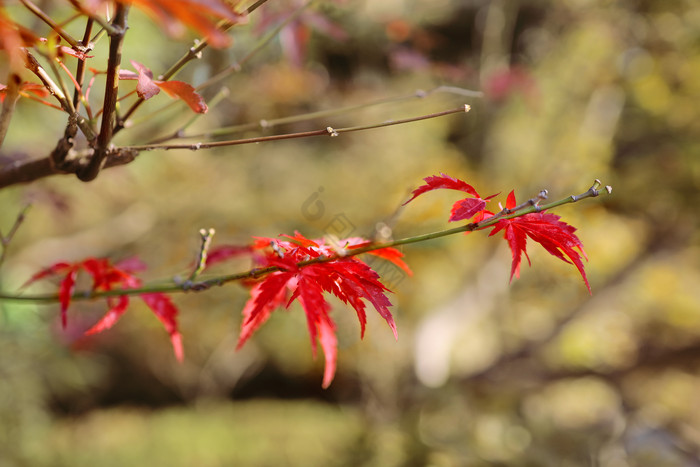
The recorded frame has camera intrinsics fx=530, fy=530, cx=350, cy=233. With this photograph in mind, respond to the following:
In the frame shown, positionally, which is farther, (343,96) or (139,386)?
(139,386)

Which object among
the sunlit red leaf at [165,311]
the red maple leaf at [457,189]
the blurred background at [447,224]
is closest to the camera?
the red maple leaf at [457,189]

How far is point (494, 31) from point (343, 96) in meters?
1.05

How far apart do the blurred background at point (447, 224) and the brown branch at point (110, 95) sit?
1.29 meters

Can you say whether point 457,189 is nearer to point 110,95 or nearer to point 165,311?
point 110,95

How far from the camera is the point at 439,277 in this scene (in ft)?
14.8

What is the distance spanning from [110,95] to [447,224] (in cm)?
200

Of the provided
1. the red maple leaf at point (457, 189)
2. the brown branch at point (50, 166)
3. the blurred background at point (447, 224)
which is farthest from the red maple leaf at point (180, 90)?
the blurred background at point (447, 224)

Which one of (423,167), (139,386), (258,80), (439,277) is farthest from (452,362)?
(139,386)

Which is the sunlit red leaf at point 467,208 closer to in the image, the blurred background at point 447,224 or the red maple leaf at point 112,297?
the red maple leaf at point 112,297

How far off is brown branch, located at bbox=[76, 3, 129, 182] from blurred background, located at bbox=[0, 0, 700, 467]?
1.29 m

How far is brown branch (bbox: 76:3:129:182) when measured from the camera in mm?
606

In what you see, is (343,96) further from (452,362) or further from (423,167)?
(452,362)

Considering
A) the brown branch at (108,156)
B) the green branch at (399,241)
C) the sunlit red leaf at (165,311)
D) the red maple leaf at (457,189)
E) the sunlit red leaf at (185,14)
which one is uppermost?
the brown branch at (108,156)

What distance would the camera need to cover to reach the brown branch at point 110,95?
606 mm
